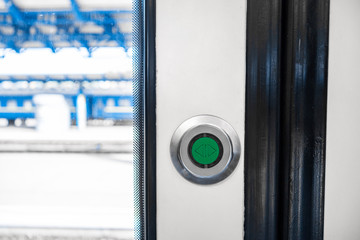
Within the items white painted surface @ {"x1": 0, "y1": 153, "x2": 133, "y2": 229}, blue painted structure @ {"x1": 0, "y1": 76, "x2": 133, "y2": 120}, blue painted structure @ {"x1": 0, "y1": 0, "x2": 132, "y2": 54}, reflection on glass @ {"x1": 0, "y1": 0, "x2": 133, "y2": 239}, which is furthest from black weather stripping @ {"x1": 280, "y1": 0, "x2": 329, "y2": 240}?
blue painted structure @ {"x1": 0, "y1": 76, "x2": 133, "y2": 120}

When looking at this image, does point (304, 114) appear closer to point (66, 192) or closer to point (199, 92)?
point (199, 92)

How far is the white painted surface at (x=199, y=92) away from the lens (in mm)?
399

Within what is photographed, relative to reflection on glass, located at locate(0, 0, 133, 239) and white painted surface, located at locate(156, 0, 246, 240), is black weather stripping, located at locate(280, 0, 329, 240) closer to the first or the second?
white painted surface, located at locate(156, 0, 246, 240)

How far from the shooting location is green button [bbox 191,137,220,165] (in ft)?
1.29

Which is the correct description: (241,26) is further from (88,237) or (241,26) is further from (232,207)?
(88,237)

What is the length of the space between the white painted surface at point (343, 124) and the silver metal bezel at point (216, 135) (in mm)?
135

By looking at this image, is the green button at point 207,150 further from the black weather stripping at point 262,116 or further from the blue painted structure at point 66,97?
the blue painted structure at point 66,97

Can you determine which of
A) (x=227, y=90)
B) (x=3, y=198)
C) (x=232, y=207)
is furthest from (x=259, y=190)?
(x=3, y=198)

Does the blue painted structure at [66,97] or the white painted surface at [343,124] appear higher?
the white painted surface at [343,124]

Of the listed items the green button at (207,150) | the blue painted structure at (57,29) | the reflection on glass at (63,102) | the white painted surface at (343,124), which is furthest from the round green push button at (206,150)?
the blue painted structure at (57,29)

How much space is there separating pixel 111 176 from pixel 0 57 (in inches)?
209

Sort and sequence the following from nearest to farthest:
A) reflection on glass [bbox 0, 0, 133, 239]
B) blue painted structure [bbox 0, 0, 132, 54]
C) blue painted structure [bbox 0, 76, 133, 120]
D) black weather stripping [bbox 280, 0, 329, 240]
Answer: black weather stripping [bbox 280, 0, 329, 240], reflection on glass [bbox 0, 0, 133, 239], blue painted structure [bbox 0, 0, 132, 54], blue painted structure [bbox 0, 76, 133, 120]

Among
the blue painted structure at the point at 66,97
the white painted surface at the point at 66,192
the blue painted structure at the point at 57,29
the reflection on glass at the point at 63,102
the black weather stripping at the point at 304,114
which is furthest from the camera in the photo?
the blue painted structure at the point at 66,97

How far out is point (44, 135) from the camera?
631cm
